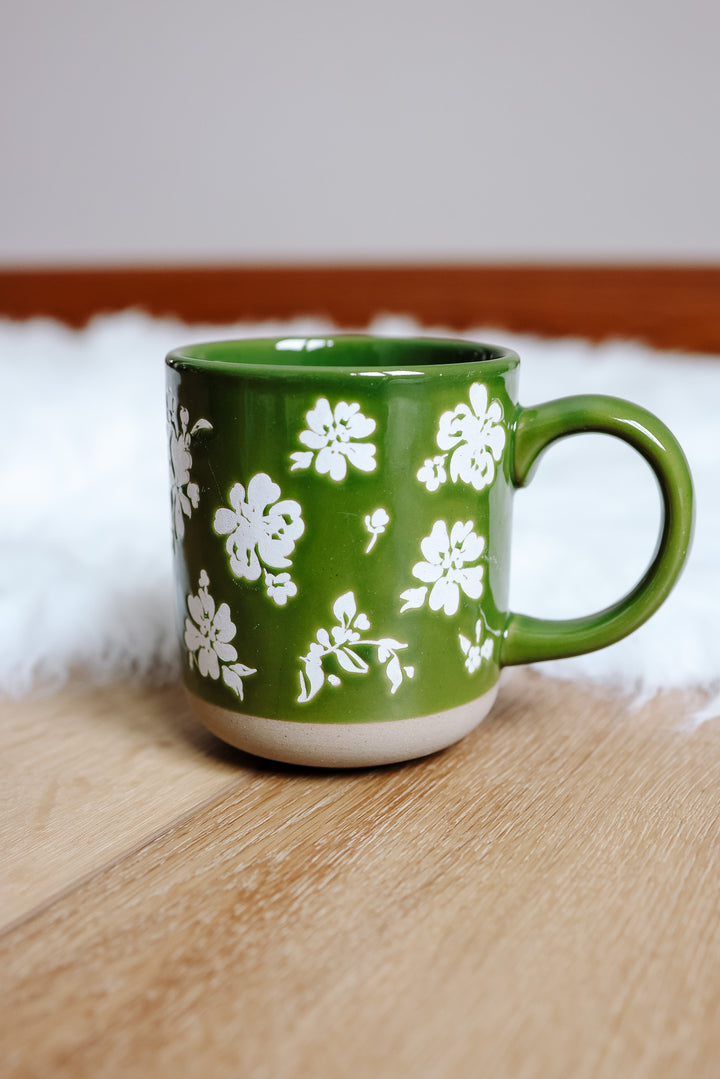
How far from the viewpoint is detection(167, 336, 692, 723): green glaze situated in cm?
38

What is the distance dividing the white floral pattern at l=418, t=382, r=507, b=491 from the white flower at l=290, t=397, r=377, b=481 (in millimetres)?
27

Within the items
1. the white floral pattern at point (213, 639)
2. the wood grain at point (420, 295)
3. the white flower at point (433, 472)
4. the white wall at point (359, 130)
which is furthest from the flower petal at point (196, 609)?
the white wall at point (359, 130)

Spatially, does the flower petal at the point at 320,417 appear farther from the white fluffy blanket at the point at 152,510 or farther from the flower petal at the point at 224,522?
the white fluffy blanket at the point at 152,510

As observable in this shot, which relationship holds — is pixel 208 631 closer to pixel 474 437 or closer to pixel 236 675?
pixel 236 675

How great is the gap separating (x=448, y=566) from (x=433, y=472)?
0.13ft

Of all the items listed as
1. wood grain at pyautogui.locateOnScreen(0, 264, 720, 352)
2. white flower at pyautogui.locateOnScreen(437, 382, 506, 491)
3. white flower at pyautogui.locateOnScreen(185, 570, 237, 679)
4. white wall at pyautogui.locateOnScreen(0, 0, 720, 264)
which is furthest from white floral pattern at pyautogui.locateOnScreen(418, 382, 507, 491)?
white wall at pyautogui.locateOnScreen(0, 0, 720, 264)

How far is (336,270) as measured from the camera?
109cm

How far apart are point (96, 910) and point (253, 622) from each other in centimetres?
13

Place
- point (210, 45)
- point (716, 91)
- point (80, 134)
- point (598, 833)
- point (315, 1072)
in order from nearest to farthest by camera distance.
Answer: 1. point (315, 1072)
2. point (598, 833)
3. point (716, 91)
4. point (210, 45)
5. point (80, 134)

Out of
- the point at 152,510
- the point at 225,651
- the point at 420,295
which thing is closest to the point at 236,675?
the point at 225,651

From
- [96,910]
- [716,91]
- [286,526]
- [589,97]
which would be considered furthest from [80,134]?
[96,910]

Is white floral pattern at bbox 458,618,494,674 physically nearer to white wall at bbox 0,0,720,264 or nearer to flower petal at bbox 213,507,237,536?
flower petal at bbox 213,507,237,536

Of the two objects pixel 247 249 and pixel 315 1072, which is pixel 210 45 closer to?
pixel 247 249

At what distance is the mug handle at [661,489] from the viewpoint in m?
0.41
